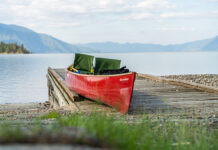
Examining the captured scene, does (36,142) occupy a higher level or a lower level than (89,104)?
higher

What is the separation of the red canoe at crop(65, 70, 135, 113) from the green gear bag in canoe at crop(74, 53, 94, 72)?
8.75 feet

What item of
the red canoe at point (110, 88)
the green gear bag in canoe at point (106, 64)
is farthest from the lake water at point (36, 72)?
the red canoe at point (110, 88)

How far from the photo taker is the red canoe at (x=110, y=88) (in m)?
7.70

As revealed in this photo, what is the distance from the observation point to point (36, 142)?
2.36 metres

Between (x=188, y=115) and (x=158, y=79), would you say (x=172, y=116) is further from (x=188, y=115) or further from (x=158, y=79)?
(x=158, y=79)

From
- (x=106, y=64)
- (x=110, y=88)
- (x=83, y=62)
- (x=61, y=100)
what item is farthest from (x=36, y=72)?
(x=110, y=88)

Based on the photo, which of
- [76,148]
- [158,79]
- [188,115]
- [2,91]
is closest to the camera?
[76,148]

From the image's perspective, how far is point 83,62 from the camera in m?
12.7

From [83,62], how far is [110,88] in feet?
15.4

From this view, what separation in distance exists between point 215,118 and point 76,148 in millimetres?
5149

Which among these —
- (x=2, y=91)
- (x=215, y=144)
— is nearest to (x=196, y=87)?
(x=215, y=144)

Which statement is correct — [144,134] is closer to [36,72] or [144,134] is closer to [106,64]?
[106,64]

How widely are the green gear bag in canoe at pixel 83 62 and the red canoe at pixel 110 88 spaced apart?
2667 mm

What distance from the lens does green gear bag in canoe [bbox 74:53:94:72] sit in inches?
496
